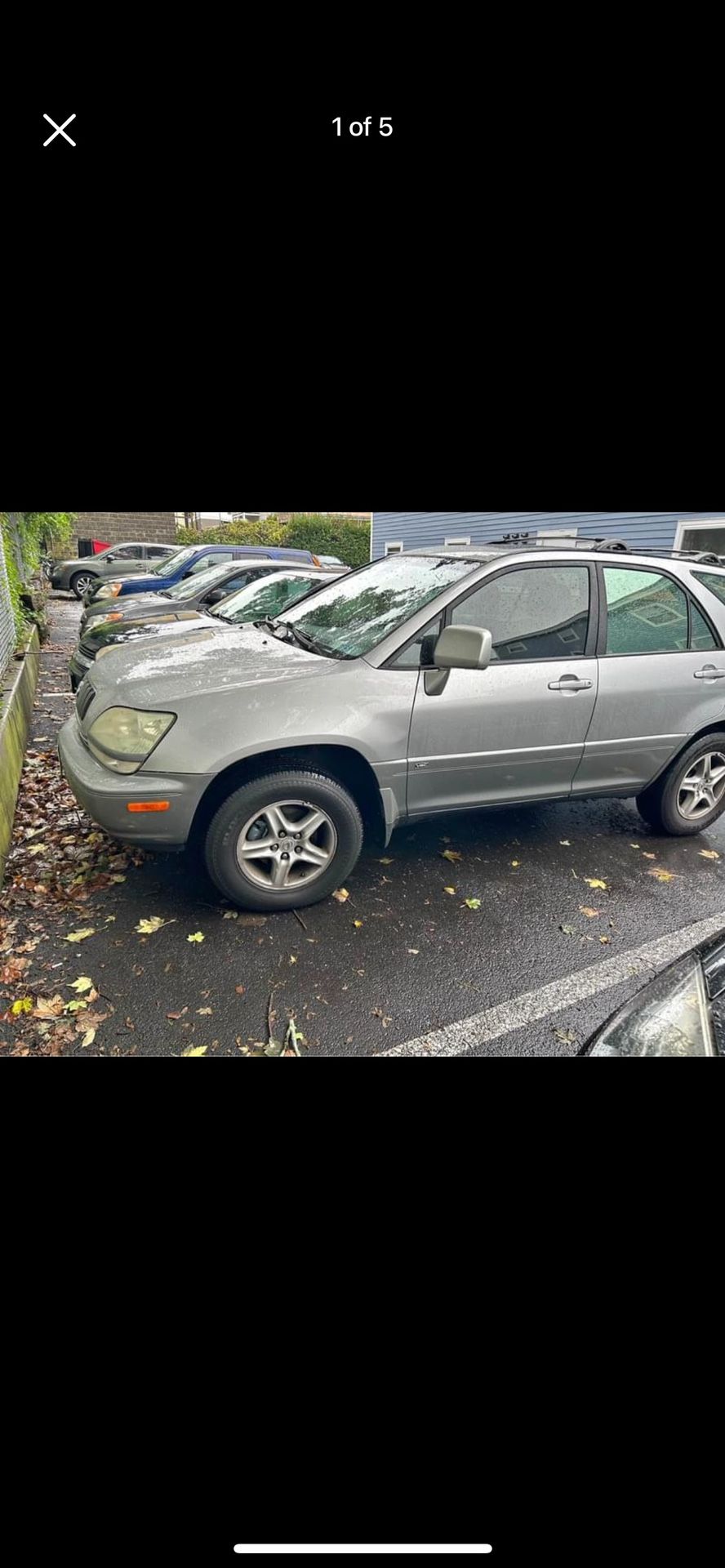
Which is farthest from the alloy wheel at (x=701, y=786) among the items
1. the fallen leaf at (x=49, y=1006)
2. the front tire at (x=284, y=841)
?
the fallen leaf at (x=49, y=1006)

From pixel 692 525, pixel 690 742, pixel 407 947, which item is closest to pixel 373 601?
pixel 407 947

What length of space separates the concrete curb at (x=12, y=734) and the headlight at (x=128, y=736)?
1047 millimetres

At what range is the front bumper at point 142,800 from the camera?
3135mm

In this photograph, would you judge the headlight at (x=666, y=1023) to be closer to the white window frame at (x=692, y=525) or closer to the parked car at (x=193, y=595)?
the parked car at (x=193, y=595)

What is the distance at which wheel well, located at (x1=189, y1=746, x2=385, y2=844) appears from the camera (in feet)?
10.8

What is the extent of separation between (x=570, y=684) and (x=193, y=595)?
595 cm

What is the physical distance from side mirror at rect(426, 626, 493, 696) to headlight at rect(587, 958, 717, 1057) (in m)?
1.66

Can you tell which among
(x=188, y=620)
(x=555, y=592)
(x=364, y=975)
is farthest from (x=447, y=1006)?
(x=188, y=620)

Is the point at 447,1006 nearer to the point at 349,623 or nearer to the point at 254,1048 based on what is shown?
the point at 254,1048

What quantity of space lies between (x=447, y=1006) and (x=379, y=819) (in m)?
1.08

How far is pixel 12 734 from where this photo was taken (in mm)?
4840

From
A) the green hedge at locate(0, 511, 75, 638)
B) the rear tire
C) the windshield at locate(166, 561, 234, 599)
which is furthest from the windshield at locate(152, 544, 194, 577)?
the rear tire

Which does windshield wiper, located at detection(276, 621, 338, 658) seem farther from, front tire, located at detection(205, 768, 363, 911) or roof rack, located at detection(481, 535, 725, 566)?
roof rack, located at detection(481, 535, 725, 566)

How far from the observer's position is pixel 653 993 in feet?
6.68
